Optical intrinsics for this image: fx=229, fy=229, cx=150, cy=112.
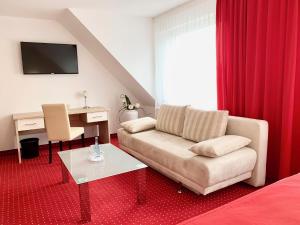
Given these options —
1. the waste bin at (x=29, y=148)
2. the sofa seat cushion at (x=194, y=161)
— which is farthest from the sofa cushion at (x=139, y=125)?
the waste bin at (x=29, y=148)

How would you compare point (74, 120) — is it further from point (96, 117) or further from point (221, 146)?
point (221, 146)

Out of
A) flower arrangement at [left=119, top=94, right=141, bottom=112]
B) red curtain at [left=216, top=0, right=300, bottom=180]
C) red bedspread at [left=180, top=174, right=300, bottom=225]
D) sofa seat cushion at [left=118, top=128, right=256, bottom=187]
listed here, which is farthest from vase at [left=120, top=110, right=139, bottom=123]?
red bedspread at [left=180, top=174, right=300, bottom=225]

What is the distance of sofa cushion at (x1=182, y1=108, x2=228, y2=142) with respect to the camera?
2588 millimetres

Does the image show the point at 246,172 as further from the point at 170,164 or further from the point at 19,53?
the point at 19,53

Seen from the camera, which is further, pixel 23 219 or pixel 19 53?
pixel 19 53

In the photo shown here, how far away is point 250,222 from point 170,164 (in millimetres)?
1537

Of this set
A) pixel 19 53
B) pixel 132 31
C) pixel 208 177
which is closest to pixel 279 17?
pixel 208 177

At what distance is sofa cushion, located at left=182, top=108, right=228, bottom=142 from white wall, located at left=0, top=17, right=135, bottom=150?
90.0 inches

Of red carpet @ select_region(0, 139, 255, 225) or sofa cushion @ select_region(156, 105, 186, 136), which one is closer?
red carpet @ select_region(0, 139, 255, 225)

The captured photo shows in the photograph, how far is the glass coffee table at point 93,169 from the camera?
1.93 meters

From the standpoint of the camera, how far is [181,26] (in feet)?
12.1

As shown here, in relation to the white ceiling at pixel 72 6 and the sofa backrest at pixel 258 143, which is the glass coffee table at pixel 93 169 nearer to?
the sofa backrest at pixel 258 143

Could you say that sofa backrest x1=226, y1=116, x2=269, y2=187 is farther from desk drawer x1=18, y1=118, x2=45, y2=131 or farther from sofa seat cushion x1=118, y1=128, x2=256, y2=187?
desk drawer x1=18, y1=118, x2=45, y2=131

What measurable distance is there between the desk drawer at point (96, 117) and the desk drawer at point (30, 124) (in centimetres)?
73
